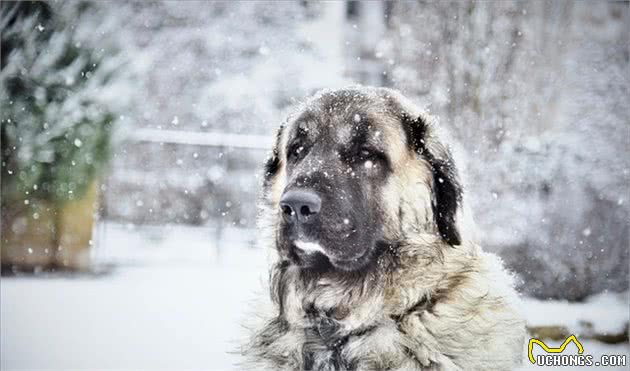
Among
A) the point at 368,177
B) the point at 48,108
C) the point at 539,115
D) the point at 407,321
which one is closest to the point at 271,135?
the point at 368,177

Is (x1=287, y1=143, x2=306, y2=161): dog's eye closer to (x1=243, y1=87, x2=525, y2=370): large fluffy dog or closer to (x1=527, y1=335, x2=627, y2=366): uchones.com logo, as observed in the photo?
(x1=243, y1=87, x2=525, y2=370): large fluffy dog

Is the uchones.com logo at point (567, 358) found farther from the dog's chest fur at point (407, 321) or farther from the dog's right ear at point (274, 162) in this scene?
the dog's right ear at point (274, 162)

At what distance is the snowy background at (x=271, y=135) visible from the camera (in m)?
1.83

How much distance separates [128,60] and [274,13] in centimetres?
73

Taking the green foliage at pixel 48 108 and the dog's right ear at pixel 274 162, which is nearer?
the dog's right ear at pixel 274 162

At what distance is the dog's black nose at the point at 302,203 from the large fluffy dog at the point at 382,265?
20 millimetres

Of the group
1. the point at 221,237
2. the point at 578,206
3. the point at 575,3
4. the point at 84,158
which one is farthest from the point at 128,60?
the point at 578,206

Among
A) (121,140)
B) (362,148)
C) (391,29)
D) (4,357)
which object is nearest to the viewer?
(362,148)

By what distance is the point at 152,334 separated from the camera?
172 centimetres

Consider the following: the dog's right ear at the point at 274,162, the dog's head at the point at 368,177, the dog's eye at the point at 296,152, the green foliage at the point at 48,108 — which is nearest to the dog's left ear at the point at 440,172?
the dog's head at the point at 368,177

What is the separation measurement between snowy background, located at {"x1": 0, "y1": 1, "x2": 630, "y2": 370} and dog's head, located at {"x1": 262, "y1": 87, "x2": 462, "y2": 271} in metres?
0.54

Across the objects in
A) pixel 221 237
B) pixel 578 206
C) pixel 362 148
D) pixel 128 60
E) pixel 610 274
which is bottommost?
pixel 610 274

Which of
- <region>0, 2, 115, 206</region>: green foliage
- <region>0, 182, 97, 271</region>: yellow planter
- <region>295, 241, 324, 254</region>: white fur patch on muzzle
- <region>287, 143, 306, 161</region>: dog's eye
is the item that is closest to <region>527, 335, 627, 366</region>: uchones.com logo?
<region>295, 241, 324, 254</region>: white fur patch on muzzle

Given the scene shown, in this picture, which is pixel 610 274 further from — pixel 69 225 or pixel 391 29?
pixel 69 225
